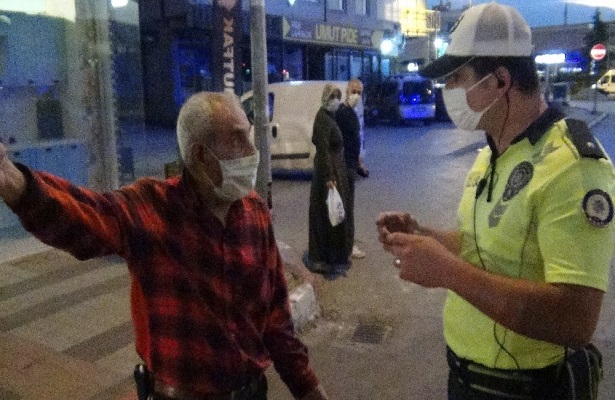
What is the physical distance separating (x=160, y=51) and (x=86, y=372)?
22.0m

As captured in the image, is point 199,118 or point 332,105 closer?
point 199,118

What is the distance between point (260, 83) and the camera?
6551 mm

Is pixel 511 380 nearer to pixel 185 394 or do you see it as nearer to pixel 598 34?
pixel 185 394

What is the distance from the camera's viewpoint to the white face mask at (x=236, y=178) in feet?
6.47

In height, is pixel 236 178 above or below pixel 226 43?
below

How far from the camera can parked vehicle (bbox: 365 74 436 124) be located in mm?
26234

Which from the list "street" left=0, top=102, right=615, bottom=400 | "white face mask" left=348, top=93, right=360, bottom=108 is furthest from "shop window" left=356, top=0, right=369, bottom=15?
"street" left=0, top=102, right=615, bottom=400

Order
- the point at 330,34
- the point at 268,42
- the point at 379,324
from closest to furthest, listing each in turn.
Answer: the point at 379,324 < the point at 268,42 < the point at 330,34

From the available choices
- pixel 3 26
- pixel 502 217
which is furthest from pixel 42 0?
pixel 502 217

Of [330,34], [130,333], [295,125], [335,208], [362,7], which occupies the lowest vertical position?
[130,333]

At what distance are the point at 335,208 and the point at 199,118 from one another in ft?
14.7

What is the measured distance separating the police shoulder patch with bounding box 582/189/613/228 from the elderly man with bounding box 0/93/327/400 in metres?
1.01

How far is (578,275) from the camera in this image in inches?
59.4

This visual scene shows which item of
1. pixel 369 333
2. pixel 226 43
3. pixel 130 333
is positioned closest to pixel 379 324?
pixel 369 333
